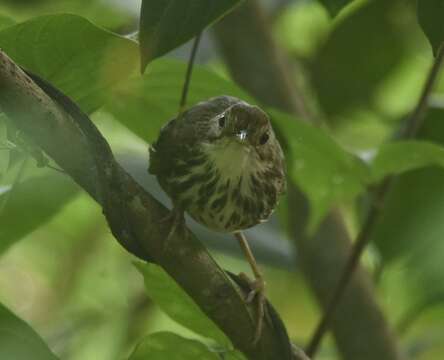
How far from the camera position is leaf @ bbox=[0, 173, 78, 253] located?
→ 2365 millimetres

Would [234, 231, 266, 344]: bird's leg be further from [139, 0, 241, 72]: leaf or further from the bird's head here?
[139, 0, 241, 72]: leaf

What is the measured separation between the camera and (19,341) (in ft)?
5.56

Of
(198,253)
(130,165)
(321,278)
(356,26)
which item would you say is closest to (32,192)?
(130,165)

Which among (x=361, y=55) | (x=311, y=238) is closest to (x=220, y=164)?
(x=311, y=238)

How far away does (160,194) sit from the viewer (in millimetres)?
2891

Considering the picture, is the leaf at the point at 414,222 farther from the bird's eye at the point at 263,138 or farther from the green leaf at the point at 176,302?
the green leaf at the point at 176,302

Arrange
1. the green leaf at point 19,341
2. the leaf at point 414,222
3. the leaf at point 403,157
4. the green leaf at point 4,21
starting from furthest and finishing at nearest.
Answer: the leaf at point 414,222 → the leaf at point 403,157 → the green leaf at point 4,21 → the green leaf at point 19,341

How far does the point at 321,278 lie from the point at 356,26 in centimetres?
145

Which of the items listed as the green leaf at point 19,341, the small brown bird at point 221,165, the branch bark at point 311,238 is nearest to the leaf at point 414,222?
the branch bark at point 311,238

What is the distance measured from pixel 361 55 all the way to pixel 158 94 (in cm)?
234

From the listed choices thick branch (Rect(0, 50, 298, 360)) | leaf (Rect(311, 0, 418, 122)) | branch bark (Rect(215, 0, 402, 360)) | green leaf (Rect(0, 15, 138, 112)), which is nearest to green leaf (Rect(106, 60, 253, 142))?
green leaf (Rect(0, 15, 138, 112))

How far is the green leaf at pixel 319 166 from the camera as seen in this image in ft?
8.46

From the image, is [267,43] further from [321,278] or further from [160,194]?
[160,194]

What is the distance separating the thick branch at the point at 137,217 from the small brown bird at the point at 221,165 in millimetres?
575
